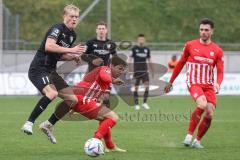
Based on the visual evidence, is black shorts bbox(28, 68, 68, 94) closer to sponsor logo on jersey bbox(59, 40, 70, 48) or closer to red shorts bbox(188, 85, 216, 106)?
sponsor logo on jersey bbox(59, 40, 70, 48)

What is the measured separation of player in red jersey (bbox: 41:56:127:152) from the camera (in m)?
10.1

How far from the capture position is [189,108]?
2097cm

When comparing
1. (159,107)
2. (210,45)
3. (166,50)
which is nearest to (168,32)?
(166,50)

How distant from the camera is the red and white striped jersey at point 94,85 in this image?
10305mm

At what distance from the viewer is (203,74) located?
11578 millimetres

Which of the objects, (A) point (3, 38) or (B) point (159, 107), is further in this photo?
(A) point (3, 38)

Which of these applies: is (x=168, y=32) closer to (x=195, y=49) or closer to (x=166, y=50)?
(x=166, y=50)

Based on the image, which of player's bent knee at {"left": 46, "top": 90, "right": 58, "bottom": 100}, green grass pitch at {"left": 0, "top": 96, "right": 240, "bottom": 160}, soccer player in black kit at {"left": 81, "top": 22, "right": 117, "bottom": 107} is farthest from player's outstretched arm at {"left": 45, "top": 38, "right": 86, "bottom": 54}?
soccer player in black kit at {"left": 81, "top": 22, "right": 117, "bottom": 107}

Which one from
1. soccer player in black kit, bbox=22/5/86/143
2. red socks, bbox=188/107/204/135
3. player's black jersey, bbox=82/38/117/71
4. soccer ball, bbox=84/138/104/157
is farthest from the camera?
player's black jersey, bbox=82/38/117/71

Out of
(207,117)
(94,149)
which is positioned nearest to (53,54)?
(94,149)

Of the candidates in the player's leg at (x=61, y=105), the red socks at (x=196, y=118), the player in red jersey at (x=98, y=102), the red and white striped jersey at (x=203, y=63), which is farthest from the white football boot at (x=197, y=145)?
the player's leg at (x=61, y=105)

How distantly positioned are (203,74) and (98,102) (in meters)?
2.15

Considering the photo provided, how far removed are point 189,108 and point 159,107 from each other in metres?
1.01

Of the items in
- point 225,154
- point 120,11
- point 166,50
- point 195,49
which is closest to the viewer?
point 225,154
